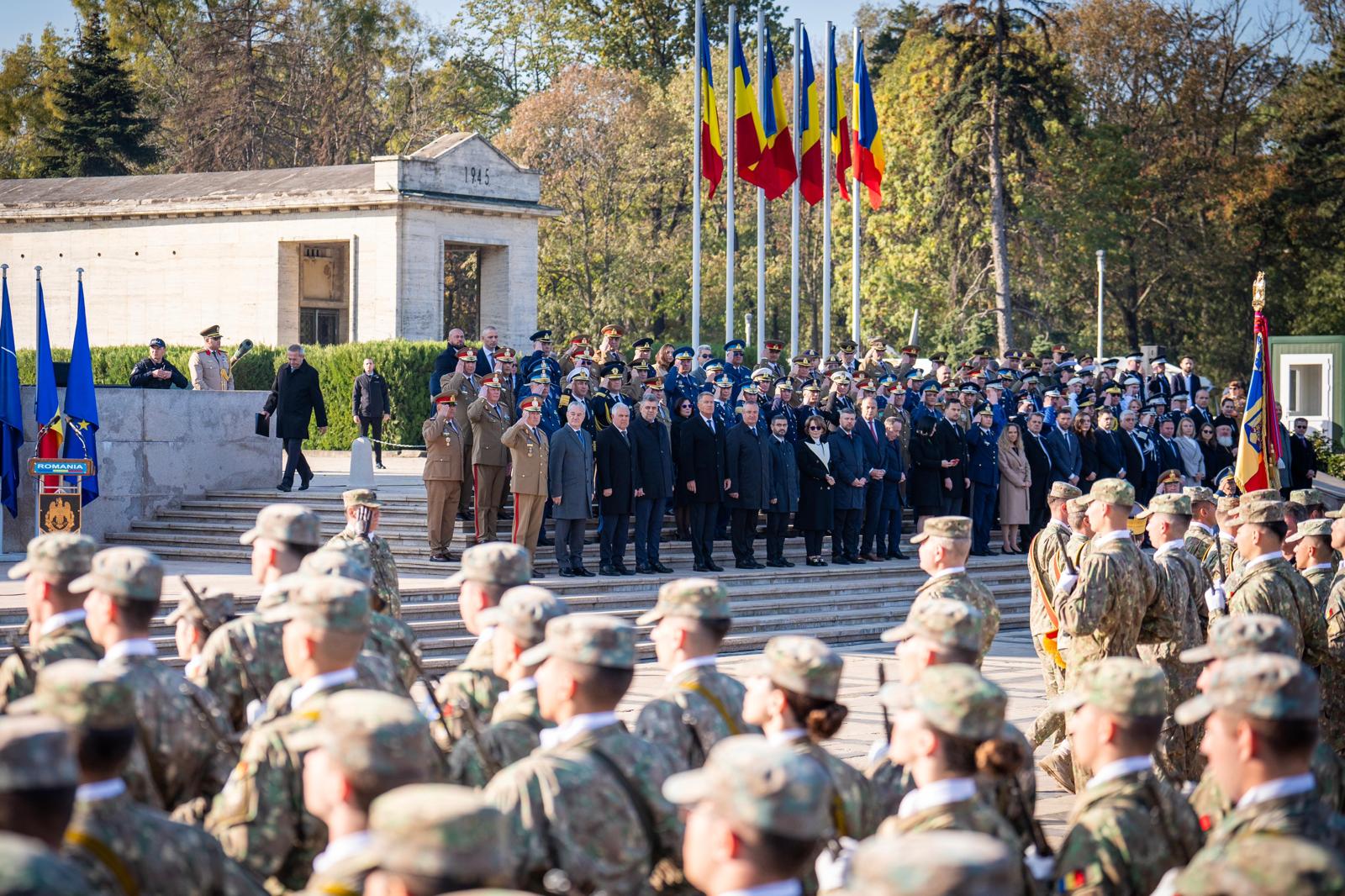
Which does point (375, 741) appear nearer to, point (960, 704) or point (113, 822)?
point (113, 822)

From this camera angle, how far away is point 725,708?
589cm

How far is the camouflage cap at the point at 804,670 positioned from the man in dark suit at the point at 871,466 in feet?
46.2

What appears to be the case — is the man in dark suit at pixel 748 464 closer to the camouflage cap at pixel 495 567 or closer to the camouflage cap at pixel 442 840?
the camouflage cap at pixel 495 567

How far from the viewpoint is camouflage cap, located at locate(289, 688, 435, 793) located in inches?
158

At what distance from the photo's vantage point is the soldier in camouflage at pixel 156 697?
17.5 ft

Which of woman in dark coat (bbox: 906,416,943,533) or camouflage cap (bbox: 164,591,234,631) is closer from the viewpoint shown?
camouflage cap (bbox: 164,591,234,631)

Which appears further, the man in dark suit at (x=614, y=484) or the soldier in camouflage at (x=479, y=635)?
the man in dark suit at (x=614, y=484)

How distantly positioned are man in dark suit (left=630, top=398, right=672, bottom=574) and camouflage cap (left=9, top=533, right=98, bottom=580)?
11070 mm

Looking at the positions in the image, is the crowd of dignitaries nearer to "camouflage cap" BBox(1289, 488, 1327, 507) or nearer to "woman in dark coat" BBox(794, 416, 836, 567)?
"camouflage cap" BBox(1289, 488, 1327, 507)

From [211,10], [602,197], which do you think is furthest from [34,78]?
[602,197]

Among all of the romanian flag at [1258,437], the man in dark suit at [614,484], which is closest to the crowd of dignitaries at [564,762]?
the romanian flag at [1258,437]

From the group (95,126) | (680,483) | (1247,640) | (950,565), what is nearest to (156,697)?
(1247,640)

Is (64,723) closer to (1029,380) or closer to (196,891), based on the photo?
(196,891)

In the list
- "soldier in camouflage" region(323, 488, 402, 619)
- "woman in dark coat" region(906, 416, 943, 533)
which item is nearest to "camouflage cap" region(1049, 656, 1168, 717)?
"soldier in camouflage" region(323, 488, 402, 619)
